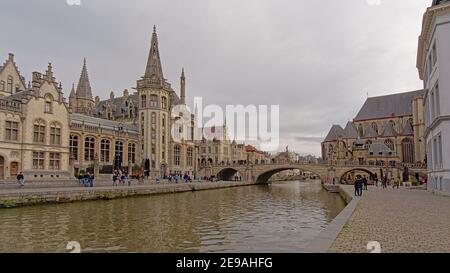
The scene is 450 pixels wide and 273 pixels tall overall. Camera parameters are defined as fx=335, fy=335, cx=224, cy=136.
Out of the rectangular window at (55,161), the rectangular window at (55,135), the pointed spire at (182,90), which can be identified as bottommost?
the rectangular window at (55,161)

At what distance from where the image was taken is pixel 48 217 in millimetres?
15445

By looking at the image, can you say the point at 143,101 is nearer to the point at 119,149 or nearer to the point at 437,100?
the point at 119,149

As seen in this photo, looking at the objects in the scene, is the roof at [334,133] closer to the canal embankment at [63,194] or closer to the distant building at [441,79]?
the canal embankment at [63,194]

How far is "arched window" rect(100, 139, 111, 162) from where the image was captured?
48250mm

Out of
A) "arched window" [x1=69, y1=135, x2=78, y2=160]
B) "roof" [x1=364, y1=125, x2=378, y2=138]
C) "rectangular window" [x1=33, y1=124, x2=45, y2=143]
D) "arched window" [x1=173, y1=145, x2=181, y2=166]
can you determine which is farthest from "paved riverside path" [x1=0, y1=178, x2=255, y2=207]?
"roof" [x1=364, y1=125, x2=378, y2=138]

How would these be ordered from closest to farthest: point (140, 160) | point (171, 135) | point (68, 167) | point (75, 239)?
point (75, 239), point (68, 167), point (140, 160), point (171, 135)

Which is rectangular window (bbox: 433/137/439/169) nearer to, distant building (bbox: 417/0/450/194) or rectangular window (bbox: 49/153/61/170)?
distant building (bbox: 417/0/450/194)

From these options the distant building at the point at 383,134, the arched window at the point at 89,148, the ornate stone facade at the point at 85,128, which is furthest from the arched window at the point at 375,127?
the arched window at the point at 89,148

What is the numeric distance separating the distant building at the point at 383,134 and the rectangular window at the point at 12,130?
5001 centimetres

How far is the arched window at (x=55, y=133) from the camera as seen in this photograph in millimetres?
37594

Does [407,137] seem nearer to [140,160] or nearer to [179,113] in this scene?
[179,113]

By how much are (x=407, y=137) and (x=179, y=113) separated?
45.9 metres

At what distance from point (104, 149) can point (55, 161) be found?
11.1 meters
